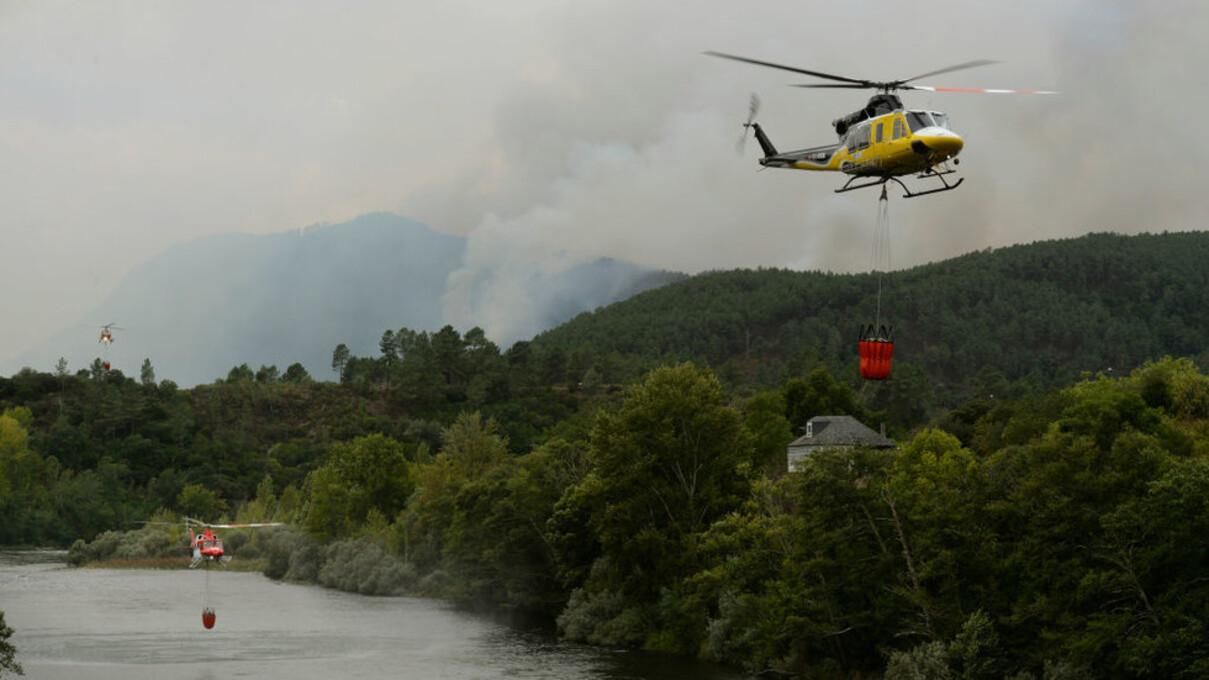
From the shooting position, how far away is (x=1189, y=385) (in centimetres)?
9094

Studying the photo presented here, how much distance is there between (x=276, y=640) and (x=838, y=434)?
46.4 meters

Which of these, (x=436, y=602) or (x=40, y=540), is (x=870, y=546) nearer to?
(x=436, y=602)

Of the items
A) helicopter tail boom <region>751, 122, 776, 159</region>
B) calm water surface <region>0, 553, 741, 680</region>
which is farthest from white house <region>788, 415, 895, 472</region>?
helicopter tail boom <region>751, 122, 776, 159</region>

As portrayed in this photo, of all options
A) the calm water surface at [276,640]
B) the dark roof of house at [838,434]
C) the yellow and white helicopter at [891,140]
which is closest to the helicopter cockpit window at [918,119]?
the yellow and white helicopter at [891,140]

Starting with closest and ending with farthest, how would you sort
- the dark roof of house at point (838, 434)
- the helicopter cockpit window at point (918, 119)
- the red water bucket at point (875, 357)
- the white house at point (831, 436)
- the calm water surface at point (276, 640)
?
Answer: the red water bucket at point (875, 357), the helicopter cockpit window at point (918, 119), the calm water surface at point (276, 640), the dark roof of house at point (838, 434), the white house at point (831, 436)

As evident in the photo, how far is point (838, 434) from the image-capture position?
108 m

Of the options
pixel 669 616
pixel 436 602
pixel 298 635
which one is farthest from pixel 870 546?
pixel 436 602

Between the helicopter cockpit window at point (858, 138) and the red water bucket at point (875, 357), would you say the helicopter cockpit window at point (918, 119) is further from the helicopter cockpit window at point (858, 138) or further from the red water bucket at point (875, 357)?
the red water bucket at point (875, 357)

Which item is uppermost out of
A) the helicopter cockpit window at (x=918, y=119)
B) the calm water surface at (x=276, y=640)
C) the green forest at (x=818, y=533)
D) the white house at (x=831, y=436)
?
the helicopter cockpit window at (x=918, y=119)

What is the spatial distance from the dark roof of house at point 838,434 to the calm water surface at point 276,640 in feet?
97.9

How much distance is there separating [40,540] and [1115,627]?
157576 mm

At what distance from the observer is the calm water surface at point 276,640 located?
68062 millimetres

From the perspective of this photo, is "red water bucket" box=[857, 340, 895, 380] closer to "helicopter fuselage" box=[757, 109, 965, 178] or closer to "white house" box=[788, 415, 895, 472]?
"helicopter fuselage" box=[757, 109, 965, 178]

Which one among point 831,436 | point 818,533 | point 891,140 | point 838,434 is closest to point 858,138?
point 891,140
